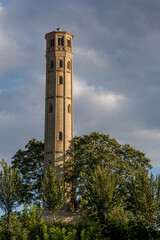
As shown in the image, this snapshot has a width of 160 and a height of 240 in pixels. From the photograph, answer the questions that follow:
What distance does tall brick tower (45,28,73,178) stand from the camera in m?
59.5

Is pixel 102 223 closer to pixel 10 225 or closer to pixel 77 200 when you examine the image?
pixel 10 225

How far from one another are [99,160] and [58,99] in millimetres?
12582

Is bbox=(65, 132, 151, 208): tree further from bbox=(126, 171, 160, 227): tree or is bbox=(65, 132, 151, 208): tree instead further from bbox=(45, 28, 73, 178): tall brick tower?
bbox=(126, 171, 160, 227): tree

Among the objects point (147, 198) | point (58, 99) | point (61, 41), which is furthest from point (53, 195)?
point (61, 41)

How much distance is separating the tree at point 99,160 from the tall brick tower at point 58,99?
2027 millimetres

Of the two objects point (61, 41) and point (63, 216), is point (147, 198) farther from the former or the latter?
point (61, 41)

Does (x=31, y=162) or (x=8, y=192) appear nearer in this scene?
(x=8, y=192)

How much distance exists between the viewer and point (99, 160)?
56.9 meters

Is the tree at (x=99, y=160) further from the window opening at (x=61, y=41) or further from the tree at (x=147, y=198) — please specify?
the window opening at (x=61, y=41)

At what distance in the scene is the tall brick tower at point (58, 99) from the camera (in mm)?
59531

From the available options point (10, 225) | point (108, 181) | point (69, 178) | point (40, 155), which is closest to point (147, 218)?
point (108, 181)

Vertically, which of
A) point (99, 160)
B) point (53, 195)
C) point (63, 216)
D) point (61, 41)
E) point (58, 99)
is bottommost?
point (63, 216)

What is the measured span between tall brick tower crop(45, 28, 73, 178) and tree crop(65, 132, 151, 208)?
2.03m

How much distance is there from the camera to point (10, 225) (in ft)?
124
